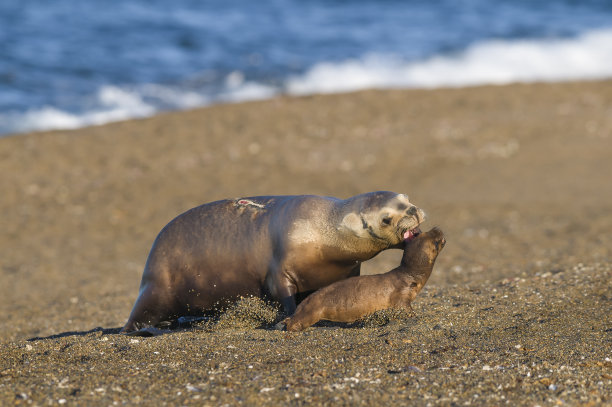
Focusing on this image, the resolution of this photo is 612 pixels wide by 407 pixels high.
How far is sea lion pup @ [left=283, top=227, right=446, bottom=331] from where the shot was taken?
19.3ft

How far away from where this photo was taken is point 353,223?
604 centimetres

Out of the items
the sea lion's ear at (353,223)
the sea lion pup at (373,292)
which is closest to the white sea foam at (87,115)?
the sea lion's ear at (353,223)

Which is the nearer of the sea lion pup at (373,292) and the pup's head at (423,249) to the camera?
the sea lion pup at (373,292)

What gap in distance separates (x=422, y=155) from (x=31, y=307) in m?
8.42

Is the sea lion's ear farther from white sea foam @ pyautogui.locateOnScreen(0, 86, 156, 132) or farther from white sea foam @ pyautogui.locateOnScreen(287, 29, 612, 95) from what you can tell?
white sea foam @ pyautogui.locateOnScreen(287, 29, 612, 95)

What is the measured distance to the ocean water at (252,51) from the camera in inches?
835

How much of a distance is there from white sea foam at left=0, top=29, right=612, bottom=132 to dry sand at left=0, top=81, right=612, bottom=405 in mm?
2800

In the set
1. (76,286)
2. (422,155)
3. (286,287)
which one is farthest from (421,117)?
(286,287)

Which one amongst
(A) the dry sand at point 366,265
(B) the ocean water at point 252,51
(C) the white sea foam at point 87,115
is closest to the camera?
(A) the dry sand at point 366,265

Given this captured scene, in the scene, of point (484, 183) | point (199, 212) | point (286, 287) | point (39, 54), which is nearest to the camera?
point (286, 287)

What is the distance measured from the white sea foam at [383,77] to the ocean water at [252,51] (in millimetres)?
50

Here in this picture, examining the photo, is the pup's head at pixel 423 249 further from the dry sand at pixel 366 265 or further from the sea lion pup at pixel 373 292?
the dry sand at pixel 366 265

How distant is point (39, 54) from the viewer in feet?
→ 81.1

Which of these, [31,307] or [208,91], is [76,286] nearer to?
[31,307]
